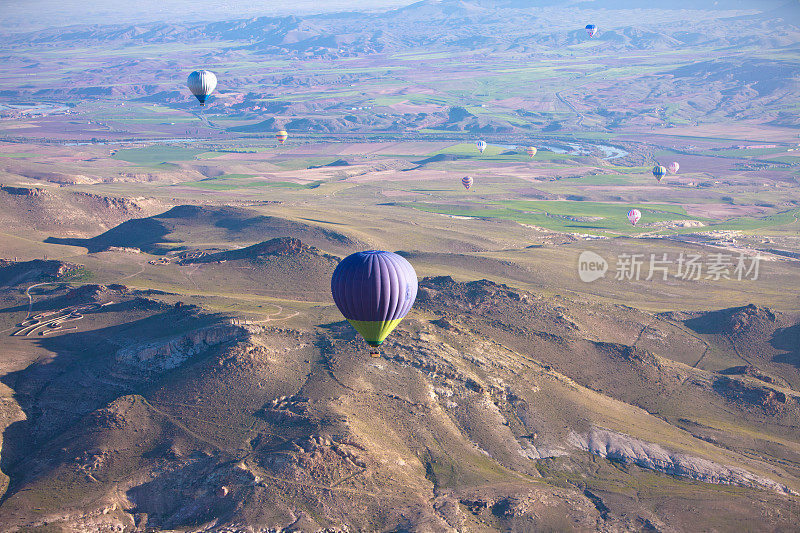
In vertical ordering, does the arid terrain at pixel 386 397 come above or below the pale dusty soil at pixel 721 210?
above

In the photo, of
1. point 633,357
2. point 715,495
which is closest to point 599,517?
point 715,495

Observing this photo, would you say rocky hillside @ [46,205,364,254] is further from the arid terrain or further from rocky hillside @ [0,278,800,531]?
rocky hillside @ [0,278,800,531]

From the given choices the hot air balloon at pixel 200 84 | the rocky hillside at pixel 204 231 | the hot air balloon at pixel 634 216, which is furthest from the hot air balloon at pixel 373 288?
the hot air balloon at pixel 634 216

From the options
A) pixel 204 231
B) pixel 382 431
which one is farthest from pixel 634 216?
pixel 382 431

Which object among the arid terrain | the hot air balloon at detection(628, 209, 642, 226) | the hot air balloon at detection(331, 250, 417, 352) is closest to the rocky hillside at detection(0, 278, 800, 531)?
the arid terrain

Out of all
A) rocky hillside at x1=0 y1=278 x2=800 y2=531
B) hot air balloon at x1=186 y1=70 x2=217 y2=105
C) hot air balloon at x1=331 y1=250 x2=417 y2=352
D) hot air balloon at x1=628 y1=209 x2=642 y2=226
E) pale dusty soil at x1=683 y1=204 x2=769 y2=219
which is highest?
hot air balloon at x1=186 y1=70 x2=217 y2=105

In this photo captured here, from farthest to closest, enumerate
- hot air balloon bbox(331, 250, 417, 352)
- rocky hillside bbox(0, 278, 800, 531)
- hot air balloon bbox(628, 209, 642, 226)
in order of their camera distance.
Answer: hot air balloon bbox(628, 209, 642, 226), hot air balloon bbox(331, 250, 417, 352), rocky hillside bbox(0, 278, 800, 531)

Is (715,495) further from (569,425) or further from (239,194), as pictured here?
(239,194)

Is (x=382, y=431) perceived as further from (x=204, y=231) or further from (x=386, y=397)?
(x=204, y=231)

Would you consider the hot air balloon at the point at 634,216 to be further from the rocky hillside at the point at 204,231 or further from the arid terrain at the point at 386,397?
the rocky hillside at the point at 204,231
